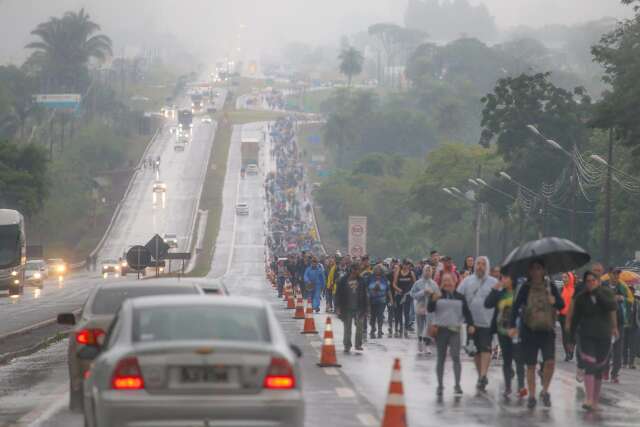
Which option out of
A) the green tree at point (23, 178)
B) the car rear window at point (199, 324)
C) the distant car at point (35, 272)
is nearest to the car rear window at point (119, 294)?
the car rear window at point (199, 324)

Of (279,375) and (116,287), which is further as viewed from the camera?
(116,287)

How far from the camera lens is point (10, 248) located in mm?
61875

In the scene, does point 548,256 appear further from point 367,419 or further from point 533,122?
point 533,122

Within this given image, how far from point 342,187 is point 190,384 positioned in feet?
526

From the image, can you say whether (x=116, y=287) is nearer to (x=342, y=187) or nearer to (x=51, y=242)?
(x=51, y=242)

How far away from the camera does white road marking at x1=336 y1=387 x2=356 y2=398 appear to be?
2027cm

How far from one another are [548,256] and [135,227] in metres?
128

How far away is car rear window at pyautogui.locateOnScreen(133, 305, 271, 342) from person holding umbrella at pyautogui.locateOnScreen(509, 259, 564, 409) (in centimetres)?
690

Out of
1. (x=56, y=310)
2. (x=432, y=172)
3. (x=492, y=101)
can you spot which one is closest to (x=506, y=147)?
(x=492, y=101)

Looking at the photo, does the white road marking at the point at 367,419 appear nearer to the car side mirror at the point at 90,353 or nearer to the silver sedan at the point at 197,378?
the car side mirror at the point at 90,353

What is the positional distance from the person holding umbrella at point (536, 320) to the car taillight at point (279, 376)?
23.5ft

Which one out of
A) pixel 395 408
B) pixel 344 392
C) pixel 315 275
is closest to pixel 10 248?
pixel 315 275

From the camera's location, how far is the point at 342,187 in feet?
566

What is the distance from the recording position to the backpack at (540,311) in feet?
63.2
